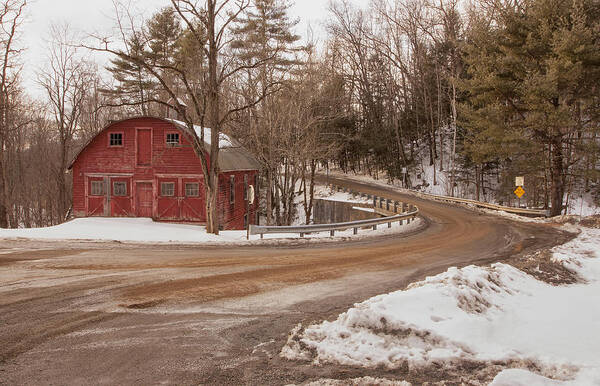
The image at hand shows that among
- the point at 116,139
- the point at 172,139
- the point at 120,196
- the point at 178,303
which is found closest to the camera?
the point at 178,303

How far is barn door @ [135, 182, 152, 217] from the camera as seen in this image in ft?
76.2

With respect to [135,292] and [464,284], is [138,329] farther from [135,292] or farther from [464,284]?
[464,284]

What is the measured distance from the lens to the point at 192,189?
23.2 m

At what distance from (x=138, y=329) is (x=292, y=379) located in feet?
8.65

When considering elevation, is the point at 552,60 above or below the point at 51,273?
above

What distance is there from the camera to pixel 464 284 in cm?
694

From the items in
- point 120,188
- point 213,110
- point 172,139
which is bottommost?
point 120,188

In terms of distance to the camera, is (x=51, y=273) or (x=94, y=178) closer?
(x=51, y=273)

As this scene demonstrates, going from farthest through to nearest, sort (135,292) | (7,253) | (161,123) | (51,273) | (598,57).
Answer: (161,123) → (598,57) → (7,253) → (51,273) → (135,292)

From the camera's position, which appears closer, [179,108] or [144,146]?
[179,108]

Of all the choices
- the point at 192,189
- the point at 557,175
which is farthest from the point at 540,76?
the point at 192,189

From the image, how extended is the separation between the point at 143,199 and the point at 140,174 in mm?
1491

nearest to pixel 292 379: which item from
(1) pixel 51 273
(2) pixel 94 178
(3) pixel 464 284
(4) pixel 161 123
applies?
(3) pixel 464 284

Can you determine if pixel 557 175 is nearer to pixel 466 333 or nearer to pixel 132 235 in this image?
pixel 466 333
